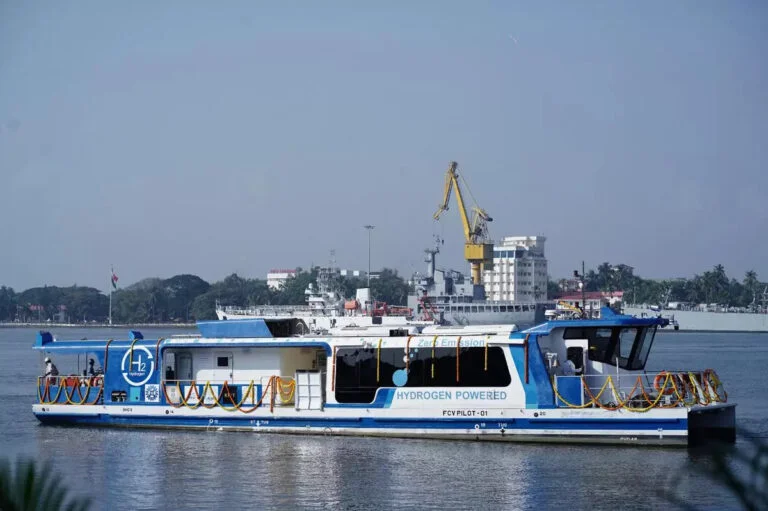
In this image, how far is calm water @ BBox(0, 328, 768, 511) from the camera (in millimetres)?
20859

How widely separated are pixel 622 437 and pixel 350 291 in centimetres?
15296

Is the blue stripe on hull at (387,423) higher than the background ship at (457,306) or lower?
lower

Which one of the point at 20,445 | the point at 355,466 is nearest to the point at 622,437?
the point at 355,466

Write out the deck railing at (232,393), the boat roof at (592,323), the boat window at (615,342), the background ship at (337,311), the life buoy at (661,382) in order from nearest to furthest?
the life buoy at (661,382), the boat roof at (592,323), the boat window at (615,342), the deck railing at (232,393), the background ship at (337,311)

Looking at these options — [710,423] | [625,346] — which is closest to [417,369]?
[625,346]

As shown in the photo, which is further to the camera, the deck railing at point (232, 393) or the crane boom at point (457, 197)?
the crane boom at point (457, 197)

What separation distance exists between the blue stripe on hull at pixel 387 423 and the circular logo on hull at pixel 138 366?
1.07 m

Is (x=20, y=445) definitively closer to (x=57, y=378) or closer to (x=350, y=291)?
(x=57, y=378)

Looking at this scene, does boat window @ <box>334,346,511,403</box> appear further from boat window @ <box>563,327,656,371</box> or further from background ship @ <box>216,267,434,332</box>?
background ship @ <box>216,267,434,332</box>

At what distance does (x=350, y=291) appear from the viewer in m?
178

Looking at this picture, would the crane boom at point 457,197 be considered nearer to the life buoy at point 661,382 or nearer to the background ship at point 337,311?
the background ship at point 337,311

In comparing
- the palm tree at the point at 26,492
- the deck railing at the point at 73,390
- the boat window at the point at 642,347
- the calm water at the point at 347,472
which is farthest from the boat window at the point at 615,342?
the palm tree at the point at 26,492

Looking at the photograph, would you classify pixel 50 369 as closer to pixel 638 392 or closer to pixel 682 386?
pixel 638 392

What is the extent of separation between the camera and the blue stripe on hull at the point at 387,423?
24906mm
